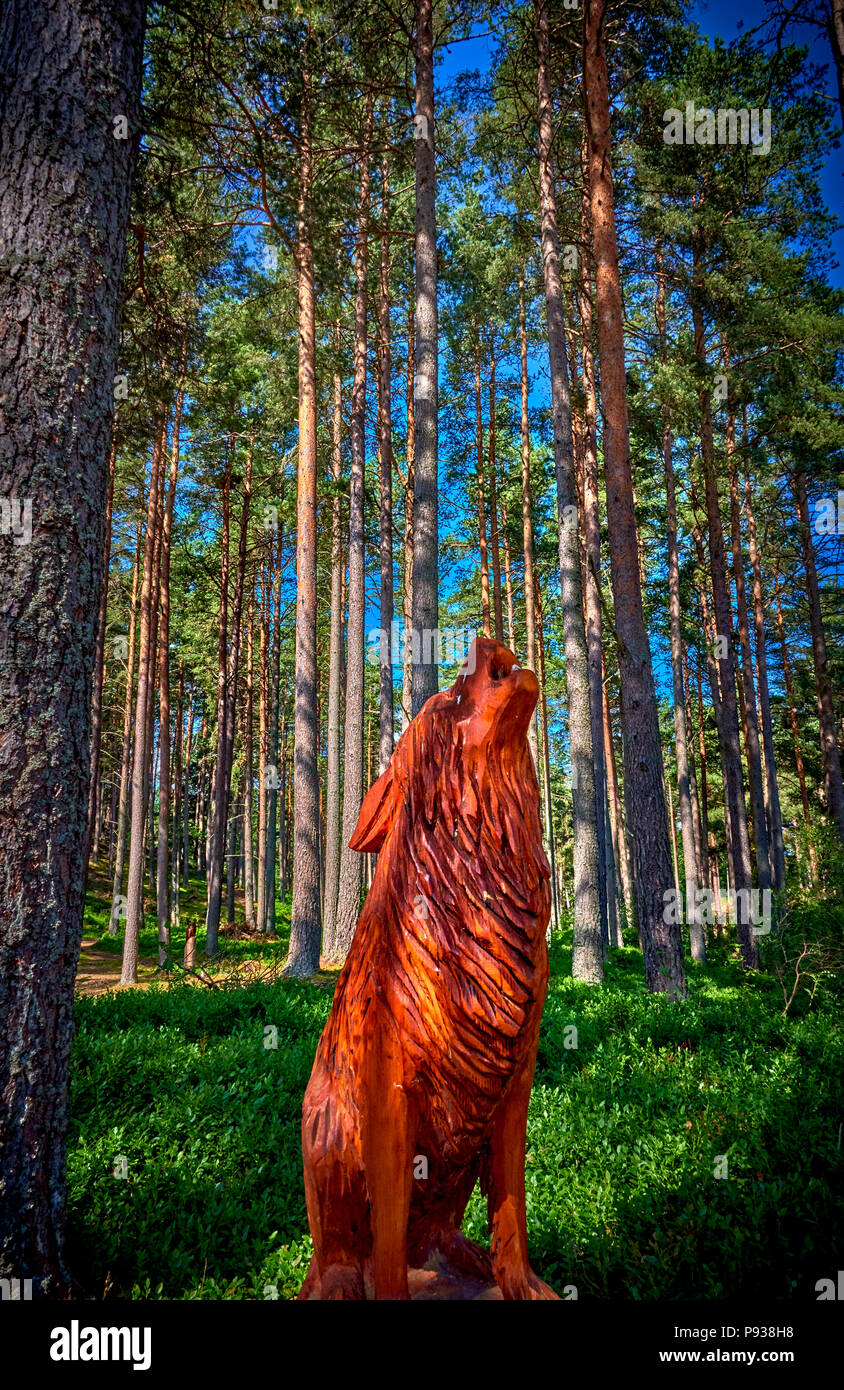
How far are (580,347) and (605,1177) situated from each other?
15.2 meters

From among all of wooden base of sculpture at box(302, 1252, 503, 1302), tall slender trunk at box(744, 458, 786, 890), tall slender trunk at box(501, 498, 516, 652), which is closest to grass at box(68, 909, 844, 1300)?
wooden base of sculpture at box(302, 1252, 503, 1302)

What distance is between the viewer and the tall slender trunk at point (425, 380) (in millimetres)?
7715

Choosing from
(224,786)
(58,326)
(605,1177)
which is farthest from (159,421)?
(224,786)

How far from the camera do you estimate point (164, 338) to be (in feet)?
20.0

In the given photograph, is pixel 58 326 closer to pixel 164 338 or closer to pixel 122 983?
pixel 164 338

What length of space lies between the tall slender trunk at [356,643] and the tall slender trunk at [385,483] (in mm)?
627

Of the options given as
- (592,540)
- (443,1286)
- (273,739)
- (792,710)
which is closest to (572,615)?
(592,540)

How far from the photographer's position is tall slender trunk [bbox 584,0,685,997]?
24.5ft

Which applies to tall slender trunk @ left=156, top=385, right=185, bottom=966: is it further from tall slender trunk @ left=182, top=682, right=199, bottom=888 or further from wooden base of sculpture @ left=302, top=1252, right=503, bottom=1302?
tall slender trunk @ left=182, top=682, right=199, bottom=888

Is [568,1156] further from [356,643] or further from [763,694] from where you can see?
[763,694]

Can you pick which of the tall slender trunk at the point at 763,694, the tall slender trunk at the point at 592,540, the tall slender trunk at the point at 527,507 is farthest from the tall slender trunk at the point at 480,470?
the tall slender trunk at the point at 763,694

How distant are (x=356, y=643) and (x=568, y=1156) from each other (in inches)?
378

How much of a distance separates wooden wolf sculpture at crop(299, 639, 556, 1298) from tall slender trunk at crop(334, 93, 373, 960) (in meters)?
9.96
